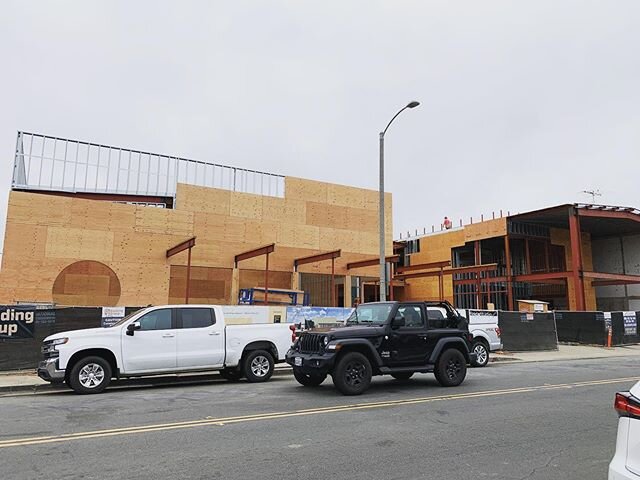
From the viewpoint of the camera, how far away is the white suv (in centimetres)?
323

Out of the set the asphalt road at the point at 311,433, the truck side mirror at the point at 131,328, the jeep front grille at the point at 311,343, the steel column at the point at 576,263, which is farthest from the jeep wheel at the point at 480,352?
the steel column at the point at 576,263

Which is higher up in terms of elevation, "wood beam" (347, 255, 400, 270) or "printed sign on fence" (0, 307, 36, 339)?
"wood beam" (347, 255, 400, 270)

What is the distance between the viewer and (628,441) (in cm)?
335

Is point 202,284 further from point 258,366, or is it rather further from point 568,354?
point 568,354

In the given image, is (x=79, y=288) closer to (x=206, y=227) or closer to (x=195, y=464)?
(x=206, y=227)

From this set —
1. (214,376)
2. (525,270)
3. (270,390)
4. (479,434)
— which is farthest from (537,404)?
(525,270)

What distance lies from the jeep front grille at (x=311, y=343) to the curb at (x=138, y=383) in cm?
336

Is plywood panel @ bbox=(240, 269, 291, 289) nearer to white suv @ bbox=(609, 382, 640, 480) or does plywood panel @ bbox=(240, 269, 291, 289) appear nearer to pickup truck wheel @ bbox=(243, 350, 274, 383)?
pickup truck wheel @ bbox=(243, 350, 274, 383)

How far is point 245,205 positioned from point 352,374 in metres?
16.9

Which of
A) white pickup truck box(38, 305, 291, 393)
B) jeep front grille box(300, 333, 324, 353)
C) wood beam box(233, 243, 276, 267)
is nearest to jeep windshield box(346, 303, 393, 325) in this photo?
jeep front grille box(300, 333, 324, 353)

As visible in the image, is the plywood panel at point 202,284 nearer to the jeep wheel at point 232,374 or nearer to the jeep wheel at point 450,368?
the jeep wheel at point 232,374

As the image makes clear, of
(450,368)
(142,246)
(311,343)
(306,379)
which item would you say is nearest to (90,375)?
(306,379)

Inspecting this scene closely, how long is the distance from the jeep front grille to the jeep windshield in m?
1.20

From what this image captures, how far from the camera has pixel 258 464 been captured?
553 centimetres
